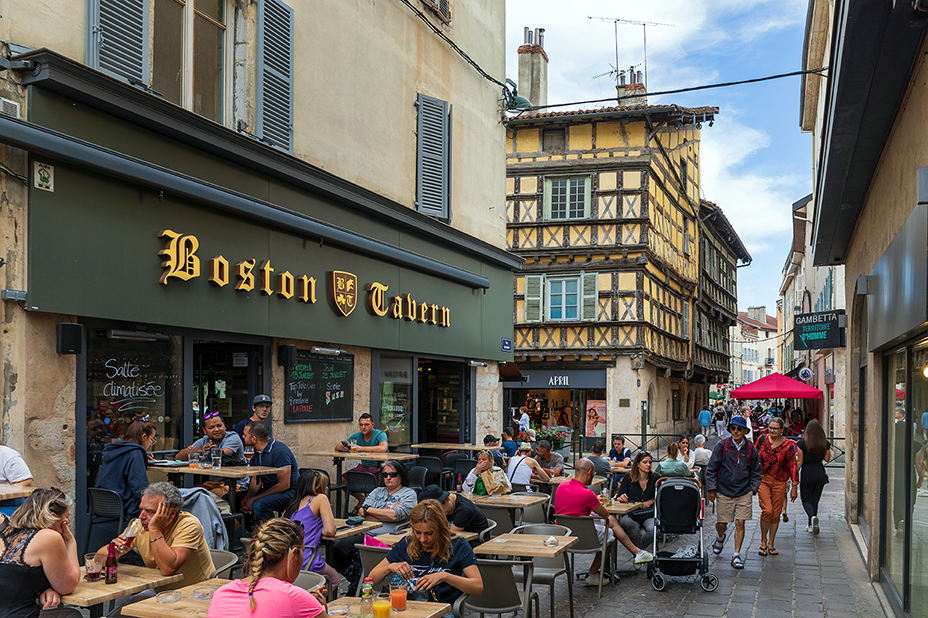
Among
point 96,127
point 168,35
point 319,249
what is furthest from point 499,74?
point 96,127

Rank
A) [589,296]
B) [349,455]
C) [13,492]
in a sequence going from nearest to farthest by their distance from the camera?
[13,492] → [349,455] → [589,296]

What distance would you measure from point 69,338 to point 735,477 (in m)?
7.25

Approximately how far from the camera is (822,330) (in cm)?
1360

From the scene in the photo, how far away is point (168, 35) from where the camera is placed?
28.6 ft

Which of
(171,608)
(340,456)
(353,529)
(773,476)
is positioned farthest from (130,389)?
(773,476)

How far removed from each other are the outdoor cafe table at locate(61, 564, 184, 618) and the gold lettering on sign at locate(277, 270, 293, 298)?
485 centimetres

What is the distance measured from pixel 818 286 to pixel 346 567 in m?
24.0

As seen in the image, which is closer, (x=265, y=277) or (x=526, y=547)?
(x=526, y=547)

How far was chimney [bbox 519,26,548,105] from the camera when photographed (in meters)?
29.1

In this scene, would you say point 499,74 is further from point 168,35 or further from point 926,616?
point 926,616

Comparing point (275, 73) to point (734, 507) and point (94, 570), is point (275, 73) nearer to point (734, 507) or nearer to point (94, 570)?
point (94, 570)

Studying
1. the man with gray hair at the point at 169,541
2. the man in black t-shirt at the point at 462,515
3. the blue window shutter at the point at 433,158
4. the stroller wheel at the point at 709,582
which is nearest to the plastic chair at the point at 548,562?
the man in black t-shirt at the point at 462,515

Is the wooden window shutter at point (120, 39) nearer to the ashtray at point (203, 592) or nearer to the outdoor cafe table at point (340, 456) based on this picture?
the outdoor cafe table at point (340, 456)

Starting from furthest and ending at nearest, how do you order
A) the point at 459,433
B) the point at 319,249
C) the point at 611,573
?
the point at 459,433
the point at 319,249
the point at 611,573
